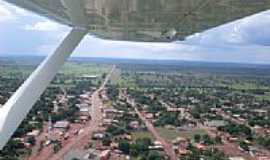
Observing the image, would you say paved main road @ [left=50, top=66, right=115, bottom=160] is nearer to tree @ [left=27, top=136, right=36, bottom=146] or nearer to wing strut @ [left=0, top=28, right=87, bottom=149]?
tree @ [left=27, top=136, right=36, bottom=146]

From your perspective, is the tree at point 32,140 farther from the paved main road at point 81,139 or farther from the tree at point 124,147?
the tree at point 124,147

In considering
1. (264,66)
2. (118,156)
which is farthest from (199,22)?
(264,66)

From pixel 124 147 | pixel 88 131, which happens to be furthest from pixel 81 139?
pixel 124 147

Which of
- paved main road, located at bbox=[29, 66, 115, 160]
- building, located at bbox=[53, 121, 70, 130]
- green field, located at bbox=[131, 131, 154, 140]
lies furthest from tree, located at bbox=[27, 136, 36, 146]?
green field, located at bbox=[131, 131, 154, 140]

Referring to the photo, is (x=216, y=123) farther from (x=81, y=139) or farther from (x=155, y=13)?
(x=155, y=13)

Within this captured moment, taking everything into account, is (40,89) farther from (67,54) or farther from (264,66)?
(264,66)

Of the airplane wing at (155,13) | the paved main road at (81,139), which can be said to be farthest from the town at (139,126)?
the airplane wing at (155,13)
